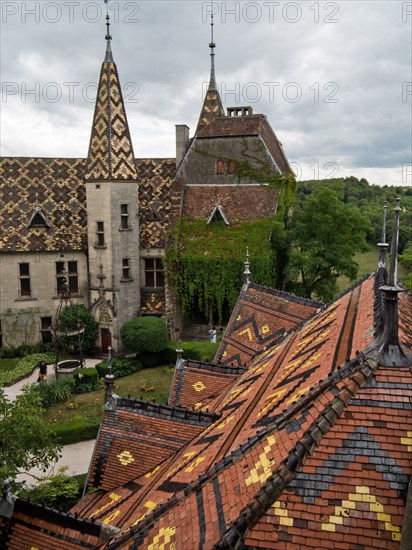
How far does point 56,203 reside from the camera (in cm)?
2827

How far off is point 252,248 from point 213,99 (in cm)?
1236

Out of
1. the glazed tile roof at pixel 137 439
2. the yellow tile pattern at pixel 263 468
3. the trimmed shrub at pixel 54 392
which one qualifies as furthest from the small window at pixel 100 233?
the yellow tile pattern at pixel 263 468

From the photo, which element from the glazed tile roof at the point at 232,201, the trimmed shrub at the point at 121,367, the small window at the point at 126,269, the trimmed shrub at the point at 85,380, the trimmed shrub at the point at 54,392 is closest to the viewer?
the trimmed shrub at the point at 54,392

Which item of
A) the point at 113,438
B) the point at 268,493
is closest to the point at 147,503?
the point at 113,438

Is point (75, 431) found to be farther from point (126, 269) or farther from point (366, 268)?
point (366, 268)

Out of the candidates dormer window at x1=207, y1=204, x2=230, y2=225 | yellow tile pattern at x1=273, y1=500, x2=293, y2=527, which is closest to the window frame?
dormer window at x1=207, y1=204, x2=230, y2=225

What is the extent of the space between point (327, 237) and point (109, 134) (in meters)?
13.3

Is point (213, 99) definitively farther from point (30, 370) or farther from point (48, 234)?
point (30, 370)

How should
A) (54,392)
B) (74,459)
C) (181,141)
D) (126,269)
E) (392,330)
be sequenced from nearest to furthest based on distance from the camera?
(392,330)
(74,459)
(54,392)
(126,269)
(181,141)

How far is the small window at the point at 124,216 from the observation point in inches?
1037

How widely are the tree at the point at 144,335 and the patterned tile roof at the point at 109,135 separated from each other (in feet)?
26.2

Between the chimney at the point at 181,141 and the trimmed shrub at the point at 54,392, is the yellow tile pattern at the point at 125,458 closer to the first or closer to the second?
the trimmed shrub at the point at 54,392

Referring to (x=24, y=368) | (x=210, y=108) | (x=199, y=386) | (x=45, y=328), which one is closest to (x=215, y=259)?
(x=45, y=328)

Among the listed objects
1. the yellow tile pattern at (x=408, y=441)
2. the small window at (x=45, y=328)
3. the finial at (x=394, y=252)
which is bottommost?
the small window at (x=45, y=328)
